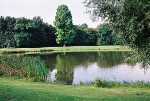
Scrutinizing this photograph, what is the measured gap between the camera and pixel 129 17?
12.5 metres

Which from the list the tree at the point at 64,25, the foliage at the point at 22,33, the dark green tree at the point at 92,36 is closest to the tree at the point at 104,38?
the dark green tree at the point at 92,36

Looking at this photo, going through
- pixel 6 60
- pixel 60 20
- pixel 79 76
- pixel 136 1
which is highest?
pixel 60 20

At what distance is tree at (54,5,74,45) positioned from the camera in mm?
80000

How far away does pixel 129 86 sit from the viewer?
61.6 feet

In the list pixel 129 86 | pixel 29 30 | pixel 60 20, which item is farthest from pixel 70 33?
pixel 129 86

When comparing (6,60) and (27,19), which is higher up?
(27,19)

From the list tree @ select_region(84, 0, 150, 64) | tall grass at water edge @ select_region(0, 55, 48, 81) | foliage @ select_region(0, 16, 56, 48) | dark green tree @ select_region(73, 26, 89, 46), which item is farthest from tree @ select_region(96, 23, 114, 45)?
tree @ select_region(84, 0, 150, 64)

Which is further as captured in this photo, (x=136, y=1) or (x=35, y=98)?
(x=136, y=1)

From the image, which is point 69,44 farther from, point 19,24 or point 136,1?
point 136,1

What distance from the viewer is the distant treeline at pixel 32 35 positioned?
256 ft

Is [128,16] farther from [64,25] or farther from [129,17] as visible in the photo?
[64,25]

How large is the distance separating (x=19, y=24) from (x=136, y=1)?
71.1m

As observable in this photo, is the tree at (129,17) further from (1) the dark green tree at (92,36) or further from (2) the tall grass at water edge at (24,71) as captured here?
(1) the dark green tree at (92,36)

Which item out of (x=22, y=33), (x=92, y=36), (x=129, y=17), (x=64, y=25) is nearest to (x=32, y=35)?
(x=22, y=33)
